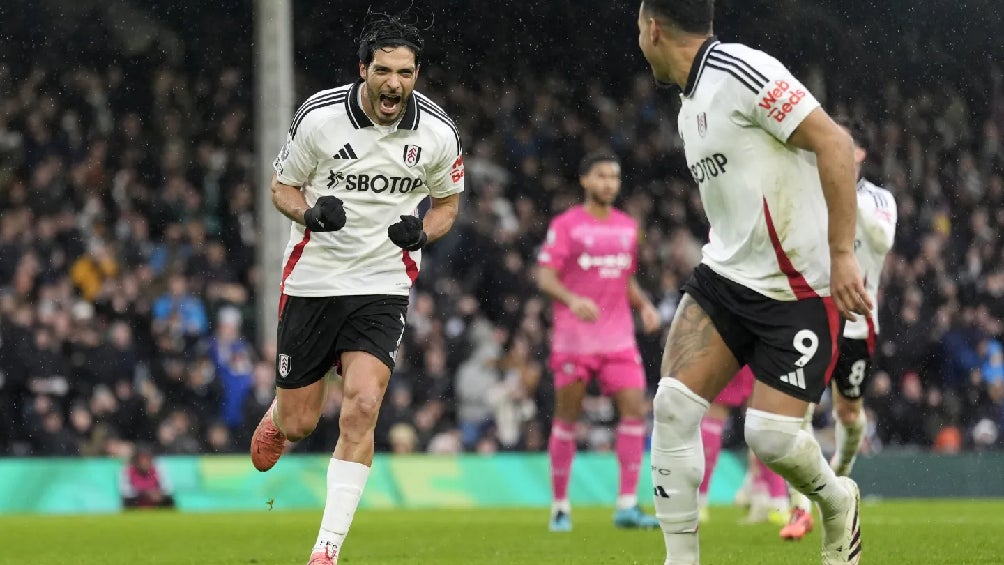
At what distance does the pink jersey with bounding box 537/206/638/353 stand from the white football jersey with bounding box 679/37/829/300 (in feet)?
18.0

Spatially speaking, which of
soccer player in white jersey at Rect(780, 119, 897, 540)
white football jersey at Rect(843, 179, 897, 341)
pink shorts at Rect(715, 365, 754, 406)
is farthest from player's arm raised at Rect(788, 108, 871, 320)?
pink shorts at Rect(715, 365, 754, 406)

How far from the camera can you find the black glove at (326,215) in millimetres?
7074

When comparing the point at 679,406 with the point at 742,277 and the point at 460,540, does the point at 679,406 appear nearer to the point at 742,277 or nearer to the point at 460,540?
the point at 742,277

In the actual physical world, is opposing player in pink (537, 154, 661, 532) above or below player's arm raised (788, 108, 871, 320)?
below

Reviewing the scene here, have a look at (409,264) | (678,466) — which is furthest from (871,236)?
(678,466)

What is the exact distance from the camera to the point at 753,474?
1175 centimetres

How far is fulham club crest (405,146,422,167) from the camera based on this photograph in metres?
7.51

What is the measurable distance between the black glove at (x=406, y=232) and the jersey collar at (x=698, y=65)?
1531mm

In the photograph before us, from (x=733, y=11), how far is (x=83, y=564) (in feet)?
46.8

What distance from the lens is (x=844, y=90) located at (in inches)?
1014

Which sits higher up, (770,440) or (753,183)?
(753,183)

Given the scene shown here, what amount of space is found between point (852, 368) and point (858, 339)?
0.65 ft

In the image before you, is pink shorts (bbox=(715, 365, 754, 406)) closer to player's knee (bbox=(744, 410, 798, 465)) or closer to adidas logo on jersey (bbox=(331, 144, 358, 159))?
adidas logo on jersey (bbox=(331, 144, 358, 159))

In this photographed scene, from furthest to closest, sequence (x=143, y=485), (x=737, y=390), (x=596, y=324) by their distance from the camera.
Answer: (x=143, y=485) < (x=596, y=324) < (x=737, y=390)
